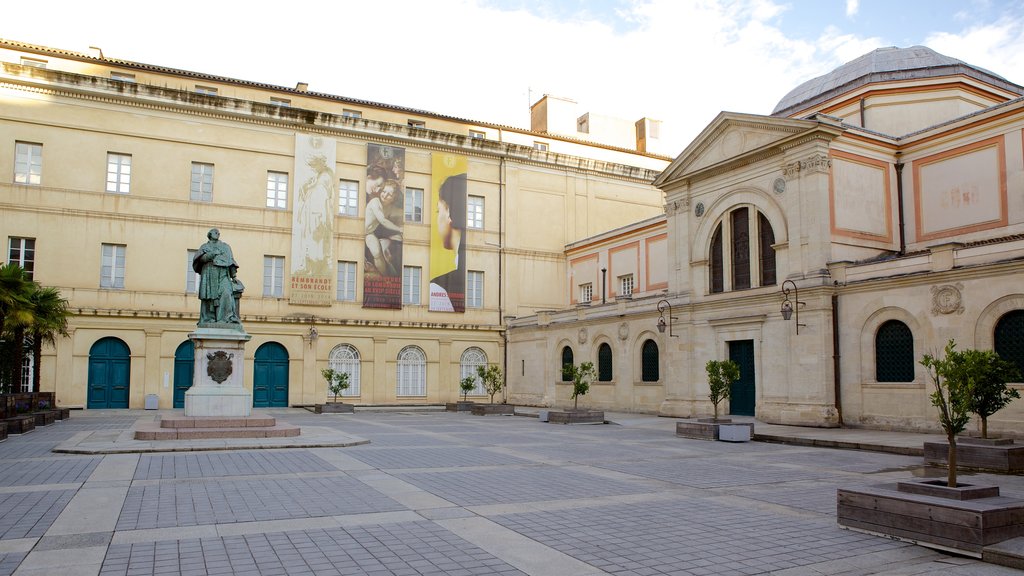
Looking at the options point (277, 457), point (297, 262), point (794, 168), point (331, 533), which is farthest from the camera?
point (297, 262)

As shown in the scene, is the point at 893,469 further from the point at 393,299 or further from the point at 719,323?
the point at 393,299

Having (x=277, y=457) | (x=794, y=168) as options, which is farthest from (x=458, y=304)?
(x=277, y=457)

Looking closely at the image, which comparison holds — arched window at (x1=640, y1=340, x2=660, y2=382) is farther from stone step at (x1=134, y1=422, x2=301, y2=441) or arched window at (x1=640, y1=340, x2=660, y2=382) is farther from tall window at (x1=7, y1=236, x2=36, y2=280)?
tall window at (x1=7, y1=236, x2=36, y2=280)

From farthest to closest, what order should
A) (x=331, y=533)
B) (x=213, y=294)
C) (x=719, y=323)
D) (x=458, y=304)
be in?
(x=458, y=304)
(x=719, y=323)
(x=213, y=294)
(x=331, y=533)

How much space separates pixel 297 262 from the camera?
123ft

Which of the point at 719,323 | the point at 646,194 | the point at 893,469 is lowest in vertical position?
the point at 893,469

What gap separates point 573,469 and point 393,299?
26.6 meters

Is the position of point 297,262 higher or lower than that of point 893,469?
higher

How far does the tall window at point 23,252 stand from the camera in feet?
108

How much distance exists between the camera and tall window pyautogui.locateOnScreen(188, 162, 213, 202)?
3644cm

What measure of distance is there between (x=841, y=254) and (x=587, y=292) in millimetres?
18870

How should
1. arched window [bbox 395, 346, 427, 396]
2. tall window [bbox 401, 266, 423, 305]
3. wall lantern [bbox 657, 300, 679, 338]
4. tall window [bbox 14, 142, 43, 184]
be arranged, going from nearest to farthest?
wall lantern [bbox 657, 300, 679, 338]
tall window [bbox 14, 142, 43, 184]
arched window [bbox 395, 346, 427, 396]
tall window [bbox 401, 266, 423, 305]

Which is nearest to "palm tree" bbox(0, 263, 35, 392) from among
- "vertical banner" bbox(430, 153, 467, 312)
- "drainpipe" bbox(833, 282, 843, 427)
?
"vertical banner" bbox(430, 153, 467, 312)

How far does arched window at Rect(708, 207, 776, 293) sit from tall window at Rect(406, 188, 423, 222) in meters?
17.5
